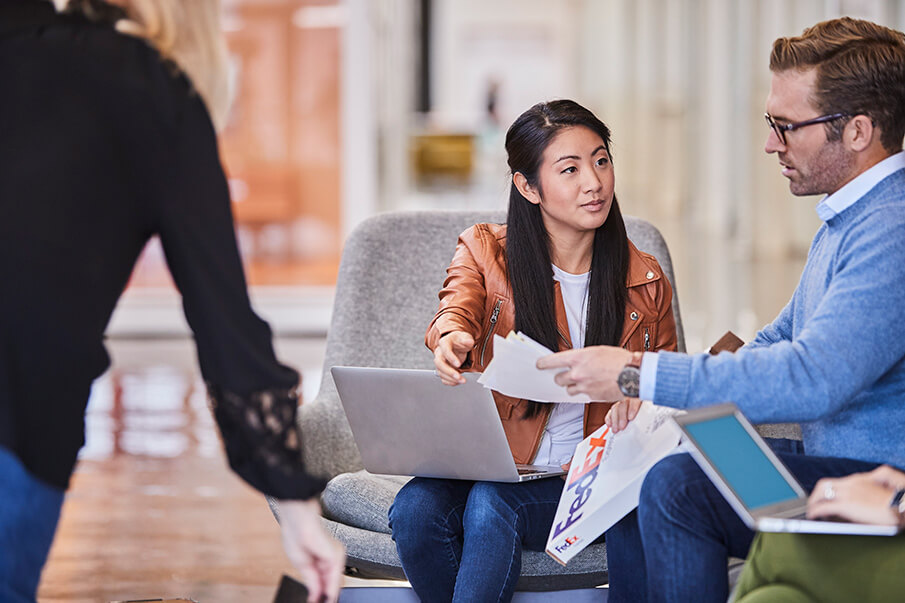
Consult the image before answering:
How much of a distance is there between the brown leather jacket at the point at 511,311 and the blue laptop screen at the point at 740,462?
0.63m

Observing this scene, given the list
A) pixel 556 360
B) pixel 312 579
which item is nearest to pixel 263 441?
pixel 312 579

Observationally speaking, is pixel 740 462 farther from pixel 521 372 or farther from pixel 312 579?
pixel 312 579

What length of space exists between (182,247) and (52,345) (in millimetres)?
175

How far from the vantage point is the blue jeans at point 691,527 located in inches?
65.9

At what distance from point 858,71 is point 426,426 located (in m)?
0.94

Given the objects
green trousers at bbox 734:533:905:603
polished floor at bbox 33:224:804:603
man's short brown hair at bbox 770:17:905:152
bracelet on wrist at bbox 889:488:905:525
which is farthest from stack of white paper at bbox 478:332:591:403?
polished floor at bbox 33:224:804:603

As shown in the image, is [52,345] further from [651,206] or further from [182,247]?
[651,206]

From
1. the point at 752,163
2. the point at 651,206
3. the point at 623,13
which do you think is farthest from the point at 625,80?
the point at 752,163

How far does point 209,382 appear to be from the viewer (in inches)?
47.5

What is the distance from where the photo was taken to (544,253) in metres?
2.18

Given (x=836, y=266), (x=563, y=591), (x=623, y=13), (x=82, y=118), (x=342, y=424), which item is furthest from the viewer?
(x=623, y=13)

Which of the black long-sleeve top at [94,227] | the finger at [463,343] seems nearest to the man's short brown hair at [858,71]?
the finger at [463,343]

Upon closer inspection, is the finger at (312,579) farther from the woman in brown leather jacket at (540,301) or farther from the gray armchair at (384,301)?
the gray armchair at (384,301)

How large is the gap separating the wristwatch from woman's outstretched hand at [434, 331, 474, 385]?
0.32m
